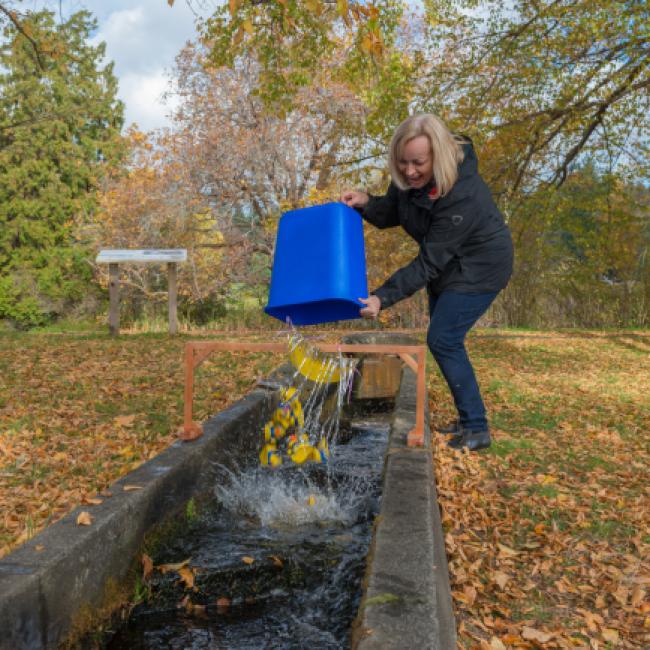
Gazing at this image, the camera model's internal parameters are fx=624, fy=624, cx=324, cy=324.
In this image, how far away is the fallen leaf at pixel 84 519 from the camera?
2.41 m

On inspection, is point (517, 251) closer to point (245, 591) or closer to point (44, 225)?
point (245, 591)

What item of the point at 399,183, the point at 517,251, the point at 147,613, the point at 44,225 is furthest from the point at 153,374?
the point at 44,225

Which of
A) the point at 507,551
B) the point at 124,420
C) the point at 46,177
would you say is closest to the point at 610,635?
the point at 507,551

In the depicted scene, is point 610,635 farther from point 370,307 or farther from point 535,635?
point 370,307

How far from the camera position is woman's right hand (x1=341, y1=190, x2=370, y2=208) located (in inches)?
155

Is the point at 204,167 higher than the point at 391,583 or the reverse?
higher

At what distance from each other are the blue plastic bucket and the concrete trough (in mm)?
975

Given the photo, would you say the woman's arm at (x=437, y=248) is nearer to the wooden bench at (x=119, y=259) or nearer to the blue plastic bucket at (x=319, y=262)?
the blue plastic bucket at (x=319, y=262)

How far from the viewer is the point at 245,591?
266 centimetres

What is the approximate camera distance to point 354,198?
13.0ft

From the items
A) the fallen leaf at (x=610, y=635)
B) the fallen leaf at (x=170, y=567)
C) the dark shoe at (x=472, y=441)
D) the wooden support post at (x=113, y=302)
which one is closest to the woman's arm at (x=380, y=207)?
the dark shoe at (x=472, y=441)

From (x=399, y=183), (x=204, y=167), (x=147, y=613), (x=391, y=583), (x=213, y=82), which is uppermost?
(x=213, y=82)

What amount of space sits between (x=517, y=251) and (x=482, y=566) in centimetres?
961

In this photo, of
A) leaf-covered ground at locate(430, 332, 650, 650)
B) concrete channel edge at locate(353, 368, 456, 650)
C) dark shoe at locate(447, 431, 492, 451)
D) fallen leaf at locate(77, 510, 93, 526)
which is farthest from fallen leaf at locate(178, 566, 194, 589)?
dark shoe at locate(447, 431, 492, 451)
